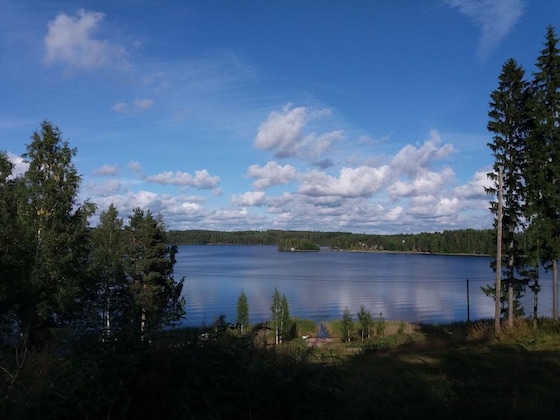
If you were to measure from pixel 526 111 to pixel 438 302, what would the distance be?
35132mm

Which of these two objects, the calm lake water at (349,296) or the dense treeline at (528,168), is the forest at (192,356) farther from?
the calm lake water at (349,296)

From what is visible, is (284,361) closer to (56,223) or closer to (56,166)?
(56,223)

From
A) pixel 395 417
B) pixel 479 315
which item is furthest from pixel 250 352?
pixel 479 315

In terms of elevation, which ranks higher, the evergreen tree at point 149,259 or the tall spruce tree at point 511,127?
the tall spruce tree at point 511,127

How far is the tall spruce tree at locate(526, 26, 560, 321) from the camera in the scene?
2017 cm

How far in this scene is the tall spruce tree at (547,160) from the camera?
2017 cm

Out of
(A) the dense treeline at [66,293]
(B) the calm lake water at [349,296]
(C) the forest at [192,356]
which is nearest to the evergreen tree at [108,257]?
Result: (A) the dense treeline at [66,293]

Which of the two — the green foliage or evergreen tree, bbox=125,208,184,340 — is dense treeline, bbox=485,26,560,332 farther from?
evergreen tree, bbox=125,208,184,340

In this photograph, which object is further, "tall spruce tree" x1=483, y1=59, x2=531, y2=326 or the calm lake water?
the calm lake water

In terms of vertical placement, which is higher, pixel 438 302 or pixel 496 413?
pixel 496 413

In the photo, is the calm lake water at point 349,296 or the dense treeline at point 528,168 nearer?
the dense treeline at point 528,168

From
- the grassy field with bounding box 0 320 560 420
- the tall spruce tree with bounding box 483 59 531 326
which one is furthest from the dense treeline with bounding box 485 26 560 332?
the grassy field with bounding box 0 320 560 420

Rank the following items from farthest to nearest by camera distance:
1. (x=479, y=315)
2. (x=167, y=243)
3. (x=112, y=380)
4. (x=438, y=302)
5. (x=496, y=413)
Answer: (x=438, y=302)
(x=479, y=315)
(x=167, y=243)
(x=496, y=413)
(x=112, y=380)

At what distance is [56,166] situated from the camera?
60.9 feet
